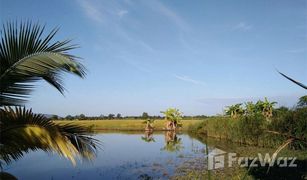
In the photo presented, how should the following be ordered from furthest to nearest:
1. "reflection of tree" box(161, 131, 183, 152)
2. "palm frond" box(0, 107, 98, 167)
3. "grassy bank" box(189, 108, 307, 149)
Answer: "reflection of tree" box(161, 131, 183, 152) → "grassy bank" box(189, 108, 307, 149) → "palm frond" box(0, 107, 98, 167)

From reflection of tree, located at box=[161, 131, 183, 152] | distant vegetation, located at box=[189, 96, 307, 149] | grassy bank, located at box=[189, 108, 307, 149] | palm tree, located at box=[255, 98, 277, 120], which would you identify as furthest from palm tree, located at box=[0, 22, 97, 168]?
palm tree, located at box=[255, 98, 277, 120]

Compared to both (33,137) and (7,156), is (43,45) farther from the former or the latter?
(7,156)

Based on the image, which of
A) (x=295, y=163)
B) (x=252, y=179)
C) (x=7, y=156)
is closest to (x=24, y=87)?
(x=7, y=156)

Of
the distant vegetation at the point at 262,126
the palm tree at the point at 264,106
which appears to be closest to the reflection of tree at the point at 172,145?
the distant vegetation at the point at 262,126

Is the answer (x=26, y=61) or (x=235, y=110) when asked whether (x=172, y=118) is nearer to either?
(x=235, y=110)

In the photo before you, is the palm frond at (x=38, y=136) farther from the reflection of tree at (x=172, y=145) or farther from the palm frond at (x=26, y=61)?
the reflection of tree at (x=172, y=145)

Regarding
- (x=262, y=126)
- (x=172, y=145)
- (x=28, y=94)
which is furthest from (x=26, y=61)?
(x=172, y=145)

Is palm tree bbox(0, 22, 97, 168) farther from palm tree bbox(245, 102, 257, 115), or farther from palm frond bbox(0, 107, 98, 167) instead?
palm tree bbox(245, 102, 257, 115)

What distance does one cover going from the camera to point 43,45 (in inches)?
165

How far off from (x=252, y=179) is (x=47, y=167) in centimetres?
1078

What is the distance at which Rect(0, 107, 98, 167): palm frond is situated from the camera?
401cm

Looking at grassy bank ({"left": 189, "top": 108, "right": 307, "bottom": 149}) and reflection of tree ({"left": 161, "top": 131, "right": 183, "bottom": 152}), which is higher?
grassy bank ({"left": 189, "top": 108, "right": 307, "bottom": 149})

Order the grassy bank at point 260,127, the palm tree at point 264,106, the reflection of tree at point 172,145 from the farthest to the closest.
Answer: the palm tree at point 264,106
the reflection of tree at point 172,145
the grassy bank at point 260,127

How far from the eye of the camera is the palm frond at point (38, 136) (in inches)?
158
